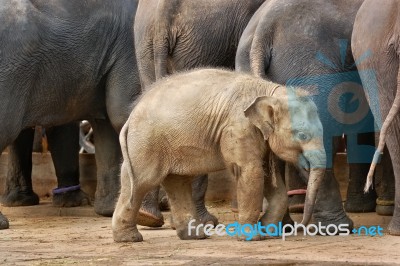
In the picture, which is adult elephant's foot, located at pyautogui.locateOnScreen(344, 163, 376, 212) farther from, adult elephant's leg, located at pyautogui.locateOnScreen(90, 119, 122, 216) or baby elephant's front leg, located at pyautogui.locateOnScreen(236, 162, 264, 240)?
baby elephant's front leg, located at pyautogui.locateOnScreen(236, 162, 264, 240)

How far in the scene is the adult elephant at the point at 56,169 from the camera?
38.2 feet

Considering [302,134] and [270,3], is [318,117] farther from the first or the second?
[270,3]

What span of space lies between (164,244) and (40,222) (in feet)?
8.15

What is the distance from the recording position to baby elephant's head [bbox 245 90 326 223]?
802 centimetres

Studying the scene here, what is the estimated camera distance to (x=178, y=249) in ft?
26.3

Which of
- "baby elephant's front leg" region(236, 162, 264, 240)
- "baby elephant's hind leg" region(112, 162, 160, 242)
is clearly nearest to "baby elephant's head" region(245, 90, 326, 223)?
"baby elephant's front leg" region(236, 162, 264, 240)

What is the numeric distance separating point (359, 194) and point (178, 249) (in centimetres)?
264

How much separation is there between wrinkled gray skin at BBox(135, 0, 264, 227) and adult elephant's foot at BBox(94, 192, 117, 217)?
4.26ft

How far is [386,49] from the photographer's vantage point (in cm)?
835

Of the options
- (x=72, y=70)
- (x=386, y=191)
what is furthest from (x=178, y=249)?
(x=72, y=70)

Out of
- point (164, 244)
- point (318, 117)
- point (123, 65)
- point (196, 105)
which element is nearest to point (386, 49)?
point (318, 117)

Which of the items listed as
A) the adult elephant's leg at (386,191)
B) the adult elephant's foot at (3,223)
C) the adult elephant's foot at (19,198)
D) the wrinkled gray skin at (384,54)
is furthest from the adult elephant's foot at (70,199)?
the wrinkled gray skin at (384,54)

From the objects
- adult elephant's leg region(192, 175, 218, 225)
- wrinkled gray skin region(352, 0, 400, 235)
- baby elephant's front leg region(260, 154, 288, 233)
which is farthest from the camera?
adult elephant's leg region(192, 175, 218, 225)

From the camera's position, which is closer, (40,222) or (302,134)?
(302,134)
